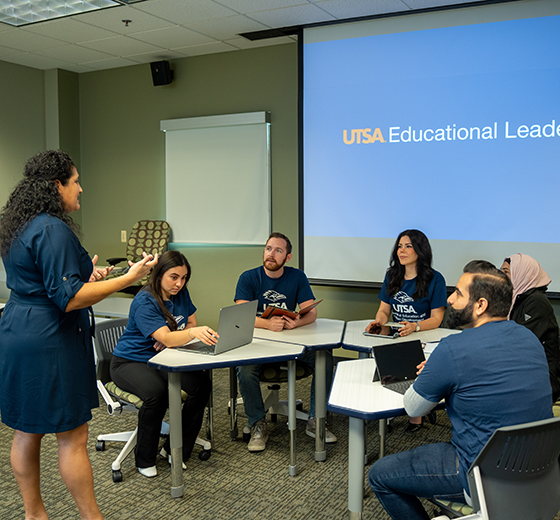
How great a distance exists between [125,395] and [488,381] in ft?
6.15

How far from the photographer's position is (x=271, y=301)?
3.46 meters

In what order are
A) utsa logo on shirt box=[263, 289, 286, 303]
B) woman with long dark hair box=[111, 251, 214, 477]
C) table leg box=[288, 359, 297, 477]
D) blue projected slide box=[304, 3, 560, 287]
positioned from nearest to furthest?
woman with long dark hair box=[111, 251, 214, 477], table leg box=[288, 359, 297, 477], utsa logo on shirt box=[263, 289, 286, 303], blue projected slide box=[304, 3, 560, 287]

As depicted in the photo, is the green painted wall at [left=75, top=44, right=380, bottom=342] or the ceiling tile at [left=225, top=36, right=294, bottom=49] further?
the green painted wall at [left=75, top=44, right=380, bottom=342]

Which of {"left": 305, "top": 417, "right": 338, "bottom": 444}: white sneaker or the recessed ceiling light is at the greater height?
the recessed ceiling light

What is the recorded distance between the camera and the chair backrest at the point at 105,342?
301 cm

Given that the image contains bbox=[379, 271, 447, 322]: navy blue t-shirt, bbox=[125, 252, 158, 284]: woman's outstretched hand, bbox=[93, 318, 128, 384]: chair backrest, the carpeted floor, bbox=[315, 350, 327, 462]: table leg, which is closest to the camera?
bbox=[125, 252, 158, 284]: woman's outstretched hand

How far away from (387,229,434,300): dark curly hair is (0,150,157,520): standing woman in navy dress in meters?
1.97

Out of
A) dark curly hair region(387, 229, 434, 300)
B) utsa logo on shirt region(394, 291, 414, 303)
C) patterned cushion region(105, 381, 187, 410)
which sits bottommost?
patterned cushion region(105, 381, 187, 410)

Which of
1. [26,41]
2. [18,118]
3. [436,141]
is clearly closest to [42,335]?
[436,141]

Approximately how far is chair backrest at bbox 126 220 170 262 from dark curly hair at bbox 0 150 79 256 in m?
3.73

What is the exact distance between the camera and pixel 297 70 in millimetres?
4902

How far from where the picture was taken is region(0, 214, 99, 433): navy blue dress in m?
1.85

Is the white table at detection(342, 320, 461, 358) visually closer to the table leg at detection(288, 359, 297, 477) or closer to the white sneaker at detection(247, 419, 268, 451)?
the table leg at detection(288, 359, 297, 477)

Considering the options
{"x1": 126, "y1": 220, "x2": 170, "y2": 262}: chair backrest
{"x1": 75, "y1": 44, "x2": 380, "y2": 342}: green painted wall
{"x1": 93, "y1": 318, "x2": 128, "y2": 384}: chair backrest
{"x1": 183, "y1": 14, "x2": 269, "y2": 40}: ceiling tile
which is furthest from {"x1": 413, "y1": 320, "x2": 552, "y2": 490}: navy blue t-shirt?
{"x1": 126, "y1": 220, "x2": 170, "y2": 262}: chair backrest
